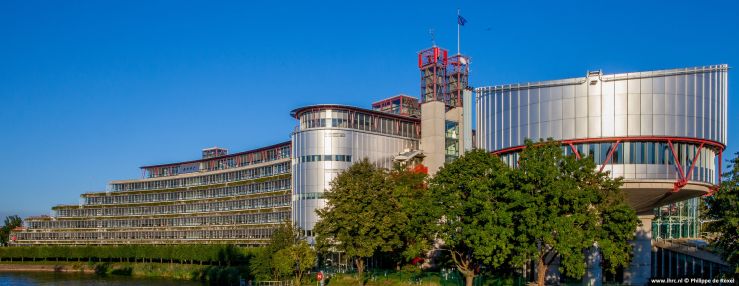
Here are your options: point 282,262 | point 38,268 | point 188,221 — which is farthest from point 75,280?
point 282,262

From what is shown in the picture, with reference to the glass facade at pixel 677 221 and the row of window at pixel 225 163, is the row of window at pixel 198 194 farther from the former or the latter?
the glass facade at pixel 677 221

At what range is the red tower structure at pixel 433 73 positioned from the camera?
13462 cm

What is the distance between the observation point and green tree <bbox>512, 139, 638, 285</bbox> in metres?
62.7

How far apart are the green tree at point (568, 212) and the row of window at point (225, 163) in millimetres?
82717

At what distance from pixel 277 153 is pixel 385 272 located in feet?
194

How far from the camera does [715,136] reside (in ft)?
274

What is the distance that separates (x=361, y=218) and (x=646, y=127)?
35310 mm

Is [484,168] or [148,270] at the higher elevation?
[484,168]

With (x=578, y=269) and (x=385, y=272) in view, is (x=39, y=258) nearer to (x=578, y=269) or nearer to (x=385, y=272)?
(x=385, y=272)

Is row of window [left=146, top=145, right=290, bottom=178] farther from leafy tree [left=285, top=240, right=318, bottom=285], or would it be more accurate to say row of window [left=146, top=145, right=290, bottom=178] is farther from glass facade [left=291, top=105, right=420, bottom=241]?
leafy tree [left=285, top=240, right=318, bottom=285]

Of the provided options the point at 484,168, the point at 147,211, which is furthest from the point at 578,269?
the point at 147,211

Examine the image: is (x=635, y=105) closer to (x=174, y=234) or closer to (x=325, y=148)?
(x=325, y=148)

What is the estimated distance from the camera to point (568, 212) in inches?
2584

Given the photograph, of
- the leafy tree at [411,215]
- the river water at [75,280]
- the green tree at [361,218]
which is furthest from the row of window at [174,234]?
the green tree at [361,218]
